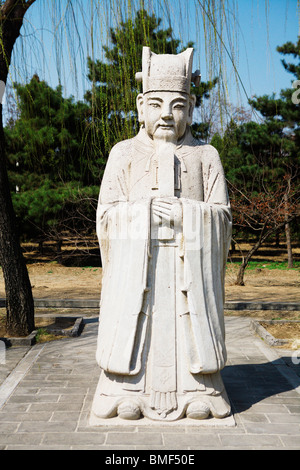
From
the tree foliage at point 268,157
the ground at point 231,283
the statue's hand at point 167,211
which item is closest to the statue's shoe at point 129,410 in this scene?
the statue's hand at point 167,211

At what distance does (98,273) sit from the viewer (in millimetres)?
15539

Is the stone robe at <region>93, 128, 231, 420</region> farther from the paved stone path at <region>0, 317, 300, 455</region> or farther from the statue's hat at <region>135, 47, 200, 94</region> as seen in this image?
the statue's hat at <region>135, 47, 200, 94</region>

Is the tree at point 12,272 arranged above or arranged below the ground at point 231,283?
above

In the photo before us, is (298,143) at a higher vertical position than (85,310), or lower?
higher

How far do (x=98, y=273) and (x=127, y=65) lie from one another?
41.7 feet

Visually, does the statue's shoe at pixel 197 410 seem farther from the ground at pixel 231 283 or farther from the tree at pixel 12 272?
the tree at pixel 12 272

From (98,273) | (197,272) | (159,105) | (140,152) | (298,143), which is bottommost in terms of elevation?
(98,273)

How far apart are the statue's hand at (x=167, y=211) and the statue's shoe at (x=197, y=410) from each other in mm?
1542

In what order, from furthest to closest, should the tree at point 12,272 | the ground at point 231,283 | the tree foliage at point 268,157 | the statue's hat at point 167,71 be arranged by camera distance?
the tree foliage at point 268,157, the ground at point 231,283, the tree at point 12,272, the statue's hat at point 167,71

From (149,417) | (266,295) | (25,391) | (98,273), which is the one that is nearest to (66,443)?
(149,417)

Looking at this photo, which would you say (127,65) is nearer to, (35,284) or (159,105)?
(159,105)

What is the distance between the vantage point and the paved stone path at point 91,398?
3604 millimetres

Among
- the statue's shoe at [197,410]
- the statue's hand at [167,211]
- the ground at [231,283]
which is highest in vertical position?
the statue's hand at [167,211]

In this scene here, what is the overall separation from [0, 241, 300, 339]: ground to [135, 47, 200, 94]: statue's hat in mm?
4667
